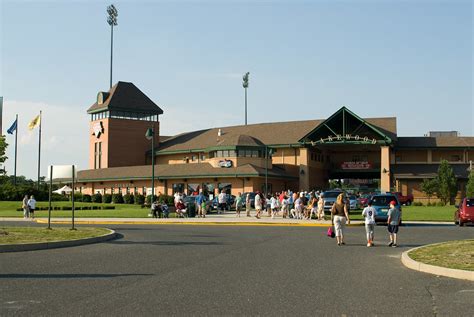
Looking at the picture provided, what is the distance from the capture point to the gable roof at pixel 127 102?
7356cm

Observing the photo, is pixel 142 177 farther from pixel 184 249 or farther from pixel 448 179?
pixel 184 249

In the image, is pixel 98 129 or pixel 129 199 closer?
pixel 129 199

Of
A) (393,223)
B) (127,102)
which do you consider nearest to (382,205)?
(393,223)

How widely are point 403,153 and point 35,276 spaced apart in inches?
2324

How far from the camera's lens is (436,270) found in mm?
12219

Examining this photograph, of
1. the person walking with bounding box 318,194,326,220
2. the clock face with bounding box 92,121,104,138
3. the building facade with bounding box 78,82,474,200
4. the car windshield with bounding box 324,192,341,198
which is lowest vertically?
the person walking with bounding box 318,194,326,220

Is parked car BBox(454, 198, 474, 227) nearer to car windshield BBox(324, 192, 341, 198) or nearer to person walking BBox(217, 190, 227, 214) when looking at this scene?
car windshield BBox(324, 192, 341, 198)

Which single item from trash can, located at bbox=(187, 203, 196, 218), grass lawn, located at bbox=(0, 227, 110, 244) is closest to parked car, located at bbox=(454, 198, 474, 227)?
trash can, located at bbox=(187, 203, 196, 218)

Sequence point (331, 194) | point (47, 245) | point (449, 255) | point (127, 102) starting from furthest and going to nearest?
point (127, 102) < point (331, 194) < point (47, 245) < point (449, 255)

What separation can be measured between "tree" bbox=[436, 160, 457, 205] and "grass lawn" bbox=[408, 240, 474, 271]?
4300cm

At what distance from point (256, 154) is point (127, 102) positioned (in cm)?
2139

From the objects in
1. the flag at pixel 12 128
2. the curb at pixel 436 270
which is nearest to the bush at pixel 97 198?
the flag at pixel 12 128

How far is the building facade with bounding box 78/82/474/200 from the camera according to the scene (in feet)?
197

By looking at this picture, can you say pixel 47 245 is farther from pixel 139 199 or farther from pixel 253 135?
pixel 253 135
